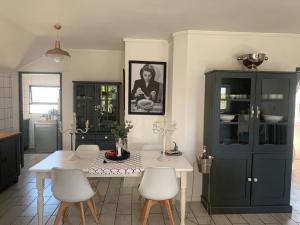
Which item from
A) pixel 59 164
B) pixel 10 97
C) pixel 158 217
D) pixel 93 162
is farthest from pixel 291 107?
pixel 10 97

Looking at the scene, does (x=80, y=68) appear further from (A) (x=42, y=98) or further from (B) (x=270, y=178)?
(B) (x=270, y=178)

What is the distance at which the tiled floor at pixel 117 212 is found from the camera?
2.84m

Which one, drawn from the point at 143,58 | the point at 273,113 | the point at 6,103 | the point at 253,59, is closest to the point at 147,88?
the point at 143,58

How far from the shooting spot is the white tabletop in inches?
98.8

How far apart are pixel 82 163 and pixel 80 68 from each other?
279 centimetres

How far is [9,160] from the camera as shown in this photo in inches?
144

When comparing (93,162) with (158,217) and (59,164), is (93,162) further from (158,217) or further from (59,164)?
(158,217)

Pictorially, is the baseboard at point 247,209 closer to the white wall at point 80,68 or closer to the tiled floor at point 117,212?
the tiled floor at point 117,212

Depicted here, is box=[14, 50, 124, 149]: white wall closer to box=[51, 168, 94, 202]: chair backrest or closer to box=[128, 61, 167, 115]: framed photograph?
box=[128, 61, 167, 115]: framed photograph

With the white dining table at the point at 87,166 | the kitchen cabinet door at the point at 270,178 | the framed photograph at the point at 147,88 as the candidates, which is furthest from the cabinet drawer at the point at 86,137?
the kitchen cabinet door at the point at 270,178

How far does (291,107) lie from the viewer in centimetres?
303

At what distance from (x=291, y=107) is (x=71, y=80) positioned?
13.0 feet

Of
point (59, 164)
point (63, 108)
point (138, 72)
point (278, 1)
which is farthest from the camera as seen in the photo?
point (63, 108)

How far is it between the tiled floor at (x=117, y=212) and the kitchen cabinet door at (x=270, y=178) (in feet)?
0.66
